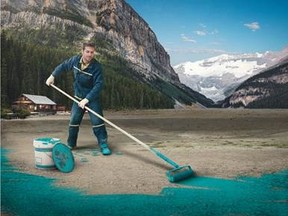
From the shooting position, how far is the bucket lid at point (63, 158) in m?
5.42

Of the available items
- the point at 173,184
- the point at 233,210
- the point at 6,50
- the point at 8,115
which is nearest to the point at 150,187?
the point at 173,184

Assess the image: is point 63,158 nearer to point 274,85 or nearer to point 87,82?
point 87,82

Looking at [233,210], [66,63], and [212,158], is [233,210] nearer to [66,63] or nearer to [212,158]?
[212,158]

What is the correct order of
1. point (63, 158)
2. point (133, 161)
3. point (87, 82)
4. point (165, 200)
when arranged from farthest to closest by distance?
point (87, 82)
point (133, 161)
point (63, 158)
point (165, 200)

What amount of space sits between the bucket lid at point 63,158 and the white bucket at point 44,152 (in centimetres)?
11

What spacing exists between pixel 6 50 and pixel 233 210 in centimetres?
1277

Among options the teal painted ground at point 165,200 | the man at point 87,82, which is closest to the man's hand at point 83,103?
the man at point 87,82

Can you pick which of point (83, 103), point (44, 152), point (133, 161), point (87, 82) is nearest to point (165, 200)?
point (44, 152)

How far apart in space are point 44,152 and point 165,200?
7.48 feet

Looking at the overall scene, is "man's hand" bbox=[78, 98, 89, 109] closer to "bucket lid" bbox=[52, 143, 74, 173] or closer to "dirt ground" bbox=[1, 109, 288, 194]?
"dirt ground" bbox=[1, 109, 288, 194]

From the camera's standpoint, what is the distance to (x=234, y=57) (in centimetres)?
1140

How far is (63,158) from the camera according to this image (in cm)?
548

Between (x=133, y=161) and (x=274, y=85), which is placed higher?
(x=274, y=85)

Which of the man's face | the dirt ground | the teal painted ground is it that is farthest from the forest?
the teal painted ground
